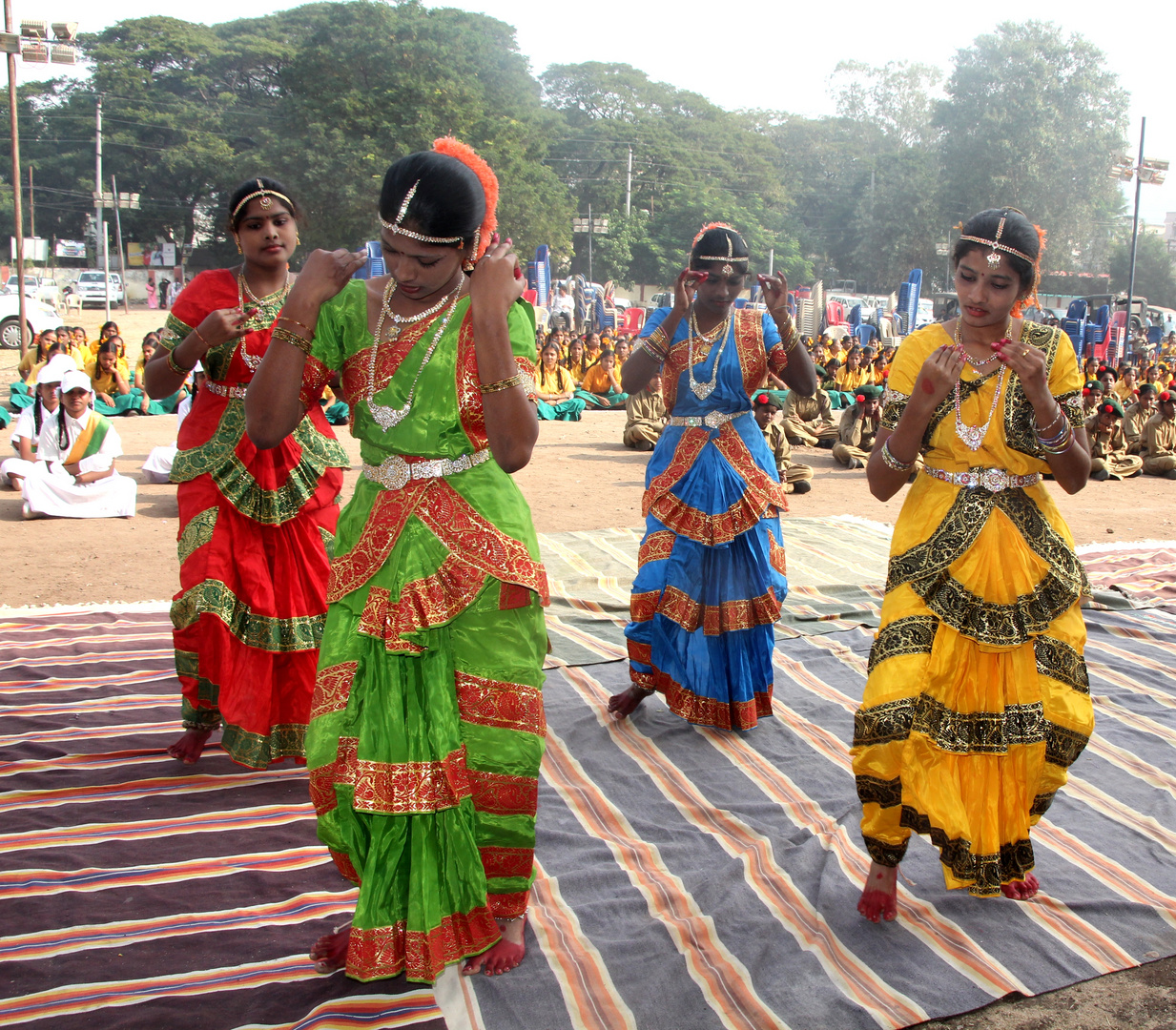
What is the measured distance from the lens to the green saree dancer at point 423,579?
247 centimetres

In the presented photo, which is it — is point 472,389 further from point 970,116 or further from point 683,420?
point 970,116

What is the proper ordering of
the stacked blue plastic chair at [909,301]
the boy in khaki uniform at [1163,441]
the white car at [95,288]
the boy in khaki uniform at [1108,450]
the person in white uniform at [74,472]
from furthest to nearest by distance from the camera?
the white car at [95,288] < the stacked blue plastic chair at [909,301] < the boy in khaki uniform at [1163,441] < the boy in khaki uniform at [1108,450] < the person in white uniform at [74,472]

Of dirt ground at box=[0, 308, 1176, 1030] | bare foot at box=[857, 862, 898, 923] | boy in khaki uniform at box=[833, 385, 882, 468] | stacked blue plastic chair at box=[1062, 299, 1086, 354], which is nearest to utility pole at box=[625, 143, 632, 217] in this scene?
stacked blue plastic chair at box=[1062, 299, 1086, 354]

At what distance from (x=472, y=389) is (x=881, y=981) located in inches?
75.9

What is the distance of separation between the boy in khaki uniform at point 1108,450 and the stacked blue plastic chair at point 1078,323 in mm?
8972

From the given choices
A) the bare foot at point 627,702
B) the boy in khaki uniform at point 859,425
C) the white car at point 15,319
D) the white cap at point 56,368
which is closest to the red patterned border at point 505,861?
the bare foot at point 627,702

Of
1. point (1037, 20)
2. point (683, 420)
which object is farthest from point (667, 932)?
point (1037, 20)

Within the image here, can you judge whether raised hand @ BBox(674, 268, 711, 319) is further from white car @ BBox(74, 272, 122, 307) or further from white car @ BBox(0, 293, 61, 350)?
white car @ BBox(74, 272, 122, 307)

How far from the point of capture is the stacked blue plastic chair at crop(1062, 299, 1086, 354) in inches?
866

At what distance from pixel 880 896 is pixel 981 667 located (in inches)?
29.9

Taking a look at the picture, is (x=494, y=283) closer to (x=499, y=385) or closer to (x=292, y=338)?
(x=499, y=385)

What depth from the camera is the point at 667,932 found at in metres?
3.08

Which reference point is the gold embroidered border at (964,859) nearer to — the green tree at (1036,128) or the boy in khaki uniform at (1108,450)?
the boy in khaki uniform at (1108,450)

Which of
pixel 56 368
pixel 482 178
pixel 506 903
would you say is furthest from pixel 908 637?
pixel 56 368
